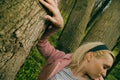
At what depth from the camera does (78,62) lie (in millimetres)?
3357

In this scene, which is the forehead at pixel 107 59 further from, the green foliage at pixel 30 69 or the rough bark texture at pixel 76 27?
the rough bark texture at pixel 76 27

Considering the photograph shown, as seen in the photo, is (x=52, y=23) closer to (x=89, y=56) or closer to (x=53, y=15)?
(x=53, y=15)

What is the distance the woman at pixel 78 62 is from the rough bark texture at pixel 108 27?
4.03m

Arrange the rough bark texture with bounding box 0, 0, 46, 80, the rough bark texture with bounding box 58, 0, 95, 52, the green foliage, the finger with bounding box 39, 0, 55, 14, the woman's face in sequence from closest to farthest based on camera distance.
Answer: the rough bark texture with bounding box 0, 0, 46, 80
the finger with bounding box 39, 0, 55, 14
the woman's face
the green foliage
the rough bark texture with bounding box 58, 0, 95, 52

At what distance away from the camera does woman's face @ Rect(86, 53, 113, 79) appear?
3.11 m

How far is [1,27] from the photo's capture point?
7.61ft

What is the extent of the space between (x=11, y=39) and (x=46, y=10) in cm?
45

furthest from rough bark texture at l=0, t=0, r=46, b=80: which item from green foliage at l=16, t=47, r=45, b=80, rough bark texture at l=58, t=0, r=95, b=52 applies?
rough bark texture at l=58, t=0, r=95, b=52

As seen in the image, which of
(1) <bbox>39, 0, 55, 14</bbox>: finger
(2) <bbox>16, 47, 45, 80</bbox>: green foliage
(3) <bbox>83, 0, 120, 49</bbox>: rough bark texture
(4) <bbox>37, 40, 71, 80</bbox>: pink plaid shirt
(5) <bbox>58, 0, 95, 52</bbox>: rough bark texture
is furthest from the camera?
(5) <bbox>58, 0, 95, 52</bbox>: rough bark texture

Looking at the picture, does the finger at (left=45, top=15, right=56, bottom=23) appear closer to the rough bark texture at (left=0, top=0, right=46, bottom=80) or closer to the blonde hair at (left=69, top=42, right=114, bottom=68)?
the rough bark texture at (left=0, top=0, right=46, bottom=80)

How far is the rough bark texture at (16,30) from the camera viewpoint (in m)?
2.36

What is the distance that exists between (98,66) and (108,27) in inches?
173

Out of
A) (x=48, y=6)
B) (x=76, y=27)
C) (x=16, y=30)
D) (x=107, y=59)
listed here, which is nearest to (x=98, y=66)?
(x=107, y=59)

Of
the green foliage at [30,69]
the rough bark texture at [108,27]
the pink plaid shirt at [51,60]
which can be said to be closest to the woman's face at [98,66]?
the pink plaid shirt at [51,60]
